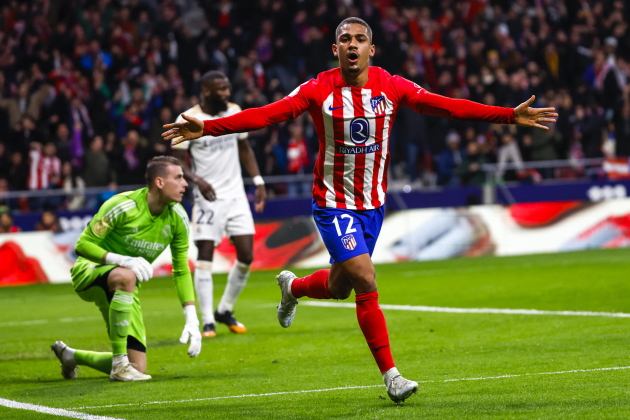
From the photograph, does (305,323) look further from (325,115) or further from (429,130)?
(429,130)

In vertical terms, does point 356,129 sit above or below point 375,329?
above

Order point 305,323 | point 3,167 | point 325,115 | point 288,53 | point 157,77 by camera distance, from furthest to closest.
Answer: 1. point 288,53
2. point 157,77
3. point 3,167
4. point 305,323
5. point 325,115

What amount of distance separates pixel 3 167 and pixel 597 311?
12178 mm

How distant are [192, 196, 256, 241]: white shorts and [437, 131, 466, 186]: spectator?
34.6 ft

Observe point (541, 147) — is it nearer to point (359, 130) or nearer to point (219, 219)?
point (219, 219)

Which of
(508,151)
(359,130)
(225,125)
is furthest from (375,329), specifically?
(508,151)

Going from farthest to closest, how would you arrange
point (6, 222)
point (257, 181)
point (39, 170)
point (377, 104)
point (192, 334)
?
point (39, 170) → point (6, 222) → point (257, 181) → point (192, 334) → point (377, 104)

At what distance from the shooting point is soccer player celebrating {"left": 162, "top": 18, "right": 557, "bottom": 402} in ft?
19.2

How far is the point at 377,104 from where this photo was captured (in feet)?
20.0

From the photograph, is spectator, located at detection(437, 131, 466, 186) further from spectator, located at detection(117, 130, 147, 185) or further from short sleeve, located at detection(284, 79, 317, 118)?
short sleeve, located at detection(284, 79, 317, 118)

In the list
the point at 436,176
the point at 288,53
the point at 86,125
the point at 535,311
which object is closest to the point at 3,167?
the point at 86,125

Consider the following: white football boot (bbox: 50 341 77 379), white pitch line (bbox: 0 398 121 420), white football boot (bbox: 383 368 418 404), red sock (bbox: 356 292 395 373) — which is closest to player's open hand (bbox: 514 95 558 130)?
red sock (bbox: 356 292 395 373)

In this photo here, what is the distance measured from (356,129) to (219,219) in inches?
170

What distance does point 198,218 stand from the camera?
33.7 feet
